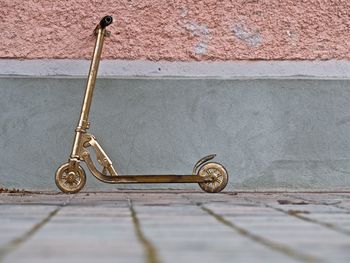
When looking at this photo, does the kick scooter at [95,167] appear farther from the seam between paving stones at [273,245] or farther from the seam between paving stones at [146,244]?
the seam between paving stones at [273,245]

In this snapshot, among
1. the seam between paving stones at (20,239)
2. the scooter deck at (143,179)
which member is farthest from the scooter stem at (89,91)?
the seam between paving stones at (20,239)

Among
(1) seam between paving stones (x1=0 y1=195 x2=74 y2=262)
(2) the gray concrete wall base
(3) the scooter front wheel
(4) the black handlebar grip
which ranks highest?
(4) the black handlebar grip

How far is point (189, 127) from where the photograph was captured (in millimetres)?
6180

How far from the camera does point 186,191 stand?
611cm

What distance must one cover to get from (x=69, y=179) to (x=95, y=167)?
0.21 metres

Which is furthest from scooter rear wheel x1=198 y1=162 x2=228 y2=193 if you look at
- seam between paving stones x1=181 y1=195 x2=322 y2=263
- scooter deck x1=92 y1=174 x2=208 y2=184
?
seam between paving stones x1=181 y1=195 x2=322 y2=263

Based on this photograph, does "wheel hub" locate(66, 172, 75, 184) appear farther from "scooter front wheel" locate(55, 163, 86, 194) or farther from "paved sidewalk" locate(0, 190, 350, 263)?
"paved sidewalk" locate(0, 190, 350, 263)

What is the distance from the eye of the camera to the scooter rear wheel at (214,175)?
5.79 m

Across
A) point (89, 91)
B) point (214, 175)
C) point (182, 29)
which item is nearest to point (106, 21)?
point (89, 91)

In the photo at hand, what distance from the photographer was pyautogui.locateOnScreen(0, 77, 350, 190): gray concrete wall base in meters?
6.11

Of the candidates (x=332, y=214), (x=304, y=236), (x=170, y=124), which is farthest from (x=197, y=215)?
(x=170, y=124)

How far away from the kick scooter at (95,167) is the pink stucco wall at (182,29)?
46 centimetres

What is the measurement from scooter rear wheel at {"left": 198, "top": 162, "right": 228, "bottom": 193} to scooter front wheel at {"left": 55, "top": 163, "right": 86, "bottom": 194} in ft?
2.50

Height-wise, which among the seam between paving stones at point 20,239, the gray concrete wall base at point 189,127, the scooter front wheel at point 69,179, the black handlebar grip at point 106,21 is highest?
the black handlebar grip at point 106,21
